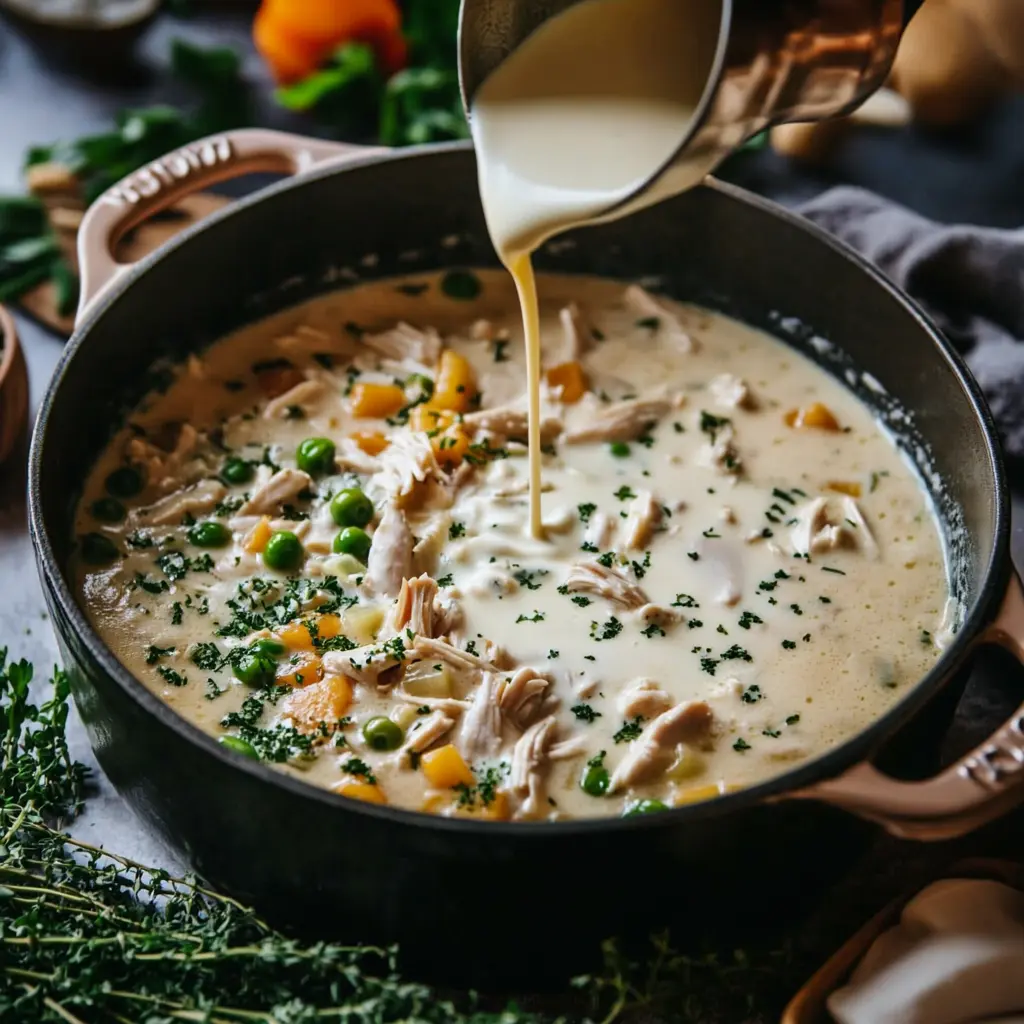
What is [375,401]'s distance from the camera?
11.4 feet

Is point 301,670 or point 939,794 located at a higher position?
point 939,794

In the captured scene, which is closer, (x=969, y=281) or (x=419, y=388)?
(x=419, y=388)

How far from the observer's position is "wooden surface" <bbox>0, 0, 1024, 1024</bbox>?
2.84m

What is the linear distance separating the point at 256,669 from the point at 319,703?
0.51 ft

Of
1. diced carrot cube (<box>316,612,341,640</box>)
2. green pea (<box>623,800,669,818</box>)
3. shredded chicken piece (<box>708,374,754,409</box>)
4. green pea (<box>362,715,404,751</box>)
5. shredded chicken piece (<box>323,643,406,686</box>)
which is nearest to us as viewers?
green pea (<box>623,800,669,818</box>)

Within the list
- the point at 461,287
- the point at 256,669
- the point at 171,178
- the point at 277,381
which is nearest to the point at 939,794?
the point at 256,669

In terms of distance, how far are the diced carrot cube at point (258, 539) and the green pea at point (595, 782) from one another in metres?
0.93

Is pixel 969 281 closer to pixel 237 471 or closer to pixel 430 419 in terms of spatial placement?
pixel 430 419

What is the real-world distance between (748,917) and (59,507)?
1608 millimetres

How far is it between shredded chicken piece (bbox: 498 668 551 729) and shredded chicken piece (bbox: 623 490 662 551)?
486 millimetres

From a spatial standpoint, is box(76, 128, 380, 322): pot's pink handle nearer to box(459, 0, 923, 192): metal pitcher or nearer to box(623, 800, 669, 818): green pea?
box(459, 0, 923, 192): metal pitcher

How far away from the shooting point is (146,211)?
11.0 feet

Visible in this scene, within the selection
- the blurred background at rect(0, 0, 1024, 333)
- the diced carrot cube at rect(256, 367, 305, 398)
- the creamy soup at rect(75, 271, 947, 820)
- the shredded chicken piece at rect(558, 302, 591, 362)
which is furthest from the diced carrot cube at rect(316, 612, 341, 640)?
the blurred background at rect(0, 0, 1024, 333)

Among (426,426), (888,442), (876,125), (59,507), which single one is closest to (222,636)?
(59,507)
